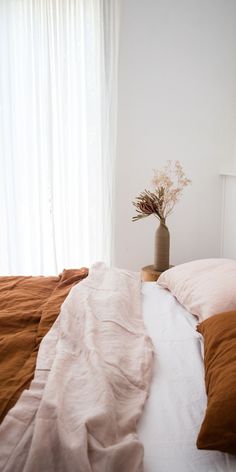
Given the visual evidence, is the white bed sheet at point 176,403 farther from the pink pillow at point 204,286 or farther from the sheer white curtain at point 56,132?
the sheer white curtain at point 56,132

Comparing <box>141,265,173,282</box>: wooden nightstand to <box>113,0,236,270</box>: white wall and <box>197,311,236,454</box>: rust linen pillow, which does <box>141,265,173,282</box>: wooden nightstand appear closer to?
<box>113,0,236,270</box>: white wall

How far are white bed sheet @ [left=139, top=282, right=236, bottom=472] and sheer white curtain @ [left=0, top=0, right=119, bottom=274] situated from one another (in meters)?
1.53

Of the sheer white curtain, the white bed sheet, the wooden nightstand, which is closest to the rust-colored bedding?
the white bed sheet

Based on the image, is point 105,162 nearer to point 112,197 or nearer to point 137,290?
point 112,197

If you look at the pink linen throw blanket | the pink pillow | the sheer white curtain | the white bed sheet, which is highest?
the sheer white curtain

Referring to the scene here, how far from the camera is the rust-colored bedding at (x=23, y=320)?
97 cm

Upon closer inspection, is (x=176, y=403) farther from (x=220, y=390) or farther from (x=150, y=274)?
(x=150, y=274)

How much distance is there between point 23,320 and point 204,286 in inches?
29.0

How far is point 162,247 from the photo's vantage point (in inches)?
95.0

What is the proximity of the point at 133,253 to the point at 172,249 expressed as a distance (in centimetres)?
33

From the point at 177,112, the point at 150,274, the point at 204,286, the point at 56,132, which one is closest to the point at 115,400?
the point at 204,286

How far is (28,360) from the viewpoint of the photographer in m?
1.08

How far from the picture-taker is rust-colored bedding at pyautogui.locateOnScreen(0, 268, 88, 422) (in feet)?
3.17

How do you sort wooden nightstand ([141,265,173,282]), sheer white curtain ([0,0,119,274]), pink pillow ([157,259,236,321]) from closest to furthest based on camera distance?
pink pillow ([157,259,236,321])
wooden nightstand ([141,265,173,282])
sheer white curtain ([0,0,119,274])
